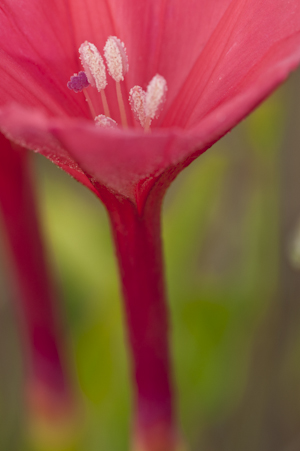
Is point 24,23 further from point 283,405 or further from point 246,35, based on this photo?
point 283,405

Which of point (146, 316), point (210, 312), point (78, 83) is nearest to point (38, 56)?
point (78, 83)

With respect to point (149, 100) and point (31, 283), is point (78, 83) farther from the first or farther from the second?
point (31, 283)

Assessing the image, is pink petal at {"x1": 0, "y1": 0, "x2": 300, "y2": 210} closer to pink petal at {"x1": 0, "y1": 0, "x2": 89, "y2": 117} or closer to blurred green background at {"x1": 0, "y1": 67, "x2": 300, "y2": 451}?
pink petal at {"x1": 0, "y1": 0, "x2": 89, "y2": 117}

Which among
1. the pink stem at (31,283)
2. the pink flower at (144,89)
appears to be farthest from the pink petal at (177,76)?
the pink stem at (31,283)

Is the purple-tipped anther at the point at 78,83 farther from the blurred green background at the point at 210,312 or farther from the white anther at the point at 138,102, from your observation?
the blurred green background at the point at 210,312

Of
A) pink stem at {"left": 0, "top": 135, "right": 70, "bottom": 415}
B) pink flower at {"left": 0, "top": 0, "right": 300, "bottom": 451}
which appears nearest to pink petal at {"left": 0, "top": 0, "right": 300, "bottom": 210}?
pink flower at {"left": 0, "top": 0, "right": 300, "bottom": 451}

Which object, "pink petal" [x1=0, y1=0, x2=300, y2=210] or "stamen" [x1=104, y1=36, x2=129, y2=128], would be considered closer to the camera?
"pink petal" [x1=0, y1=0, x2=300, y2=210]
